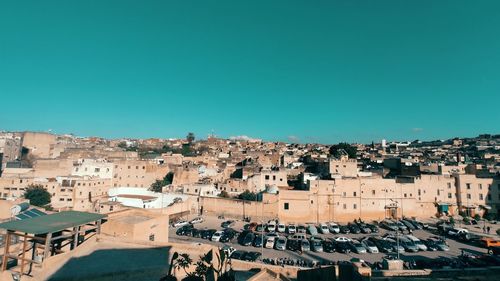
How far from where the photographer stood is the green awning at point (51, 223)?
11.6 meters

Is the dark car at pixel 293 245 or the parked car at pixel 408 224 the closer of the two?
the dark car at pixel 293 245

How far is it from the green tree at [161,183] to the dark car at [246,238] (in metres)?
23.3

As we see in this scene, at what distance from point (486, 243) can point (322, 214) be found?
16.4 metres

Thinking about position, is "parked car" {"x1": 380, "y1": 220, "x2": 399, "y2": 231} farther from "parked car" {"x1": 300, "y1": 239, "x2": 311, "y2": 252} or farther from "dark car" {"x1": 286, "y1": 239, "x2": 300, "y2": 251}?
"dark car" {"x1": 286, "y1": 239, "x2": 300, "y2": 251}

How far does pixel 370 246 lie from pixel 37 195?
40666 mm

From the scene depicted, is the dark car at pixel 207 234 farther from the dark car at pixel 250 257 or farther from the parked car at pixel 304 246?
the parked car at pixel 304 246

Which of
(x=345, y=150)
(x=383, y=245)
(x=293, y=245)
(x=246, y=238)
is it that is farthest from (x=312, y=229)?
(x=345, y=150)

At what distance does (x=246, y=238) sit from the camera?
28.4 meters

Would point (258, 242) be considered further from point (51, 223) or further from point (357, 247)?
point (51, 223)

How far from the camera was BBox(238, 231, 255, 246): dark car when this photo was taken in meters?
27.6

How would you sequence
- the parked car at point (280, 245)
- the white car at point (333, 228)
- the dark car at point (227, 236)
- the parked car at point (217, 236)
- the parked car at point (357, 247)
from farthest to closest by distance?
1. the white car at point (333, 228)
2. the parked car at point (217, 236)
3. the dark car at point (227, 236)
4. the parked car at point (280, 245)
5. the parked car at point (357, 247)

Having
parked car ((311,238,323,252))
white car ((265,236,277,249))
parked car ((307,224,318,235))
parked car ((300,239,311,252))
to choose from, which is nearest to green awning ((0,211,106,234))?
white car ((265,236,277,249))

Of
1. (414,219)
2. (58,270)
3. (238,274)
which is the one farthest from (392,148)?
(58,270)

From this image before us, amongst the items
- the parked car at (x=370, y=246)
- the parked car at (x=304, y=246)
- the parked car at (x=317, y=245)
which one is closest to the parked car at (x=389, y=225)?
the parked car at (x=370, y=246)
